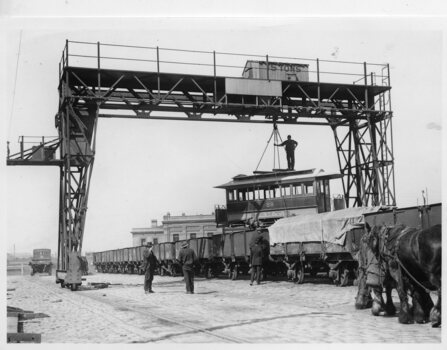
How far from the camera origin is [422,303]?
931 centimetres

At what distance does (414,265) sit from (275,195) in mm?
19720

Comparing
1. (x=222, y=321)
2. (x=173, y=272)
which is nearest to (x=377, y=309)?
(x=222, y=321)

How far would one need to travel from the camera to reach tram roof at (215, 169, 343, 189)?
27.8 m

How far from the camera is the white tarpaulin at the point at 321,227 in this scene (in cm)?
1714

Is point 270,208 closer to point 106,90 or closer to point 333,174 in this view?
point 333,174

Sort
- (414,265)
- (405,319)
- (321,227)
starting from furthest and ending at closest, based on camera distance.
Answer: (321,227) < (405,319) < (414,265)

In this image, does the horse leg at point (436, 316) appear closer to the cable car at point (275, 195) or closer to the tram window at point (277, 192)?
the cable car at point (275, 195)

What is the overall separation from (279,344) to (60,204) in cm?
1475

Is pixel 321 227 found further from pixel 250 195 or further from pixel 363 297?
pixel 250 195

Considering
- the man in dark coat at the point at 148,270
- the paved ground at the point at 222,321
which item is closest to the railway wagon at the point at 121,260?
the man in dark coat at the point at 148,270

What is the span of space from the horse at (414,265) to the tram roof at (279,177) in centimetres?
1765

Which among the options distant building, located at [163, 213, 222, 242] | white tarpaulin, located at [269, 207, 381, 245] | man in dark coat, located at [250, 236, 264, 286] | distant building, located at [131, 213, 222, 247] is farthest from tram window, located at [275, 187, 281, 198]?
distant building, located at [163, 213, 222, 242]

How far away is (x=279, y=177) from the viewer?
1126 inches

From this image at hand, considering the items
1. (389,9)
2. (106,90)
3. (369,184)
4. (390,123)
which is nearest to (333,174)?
(369,184)
